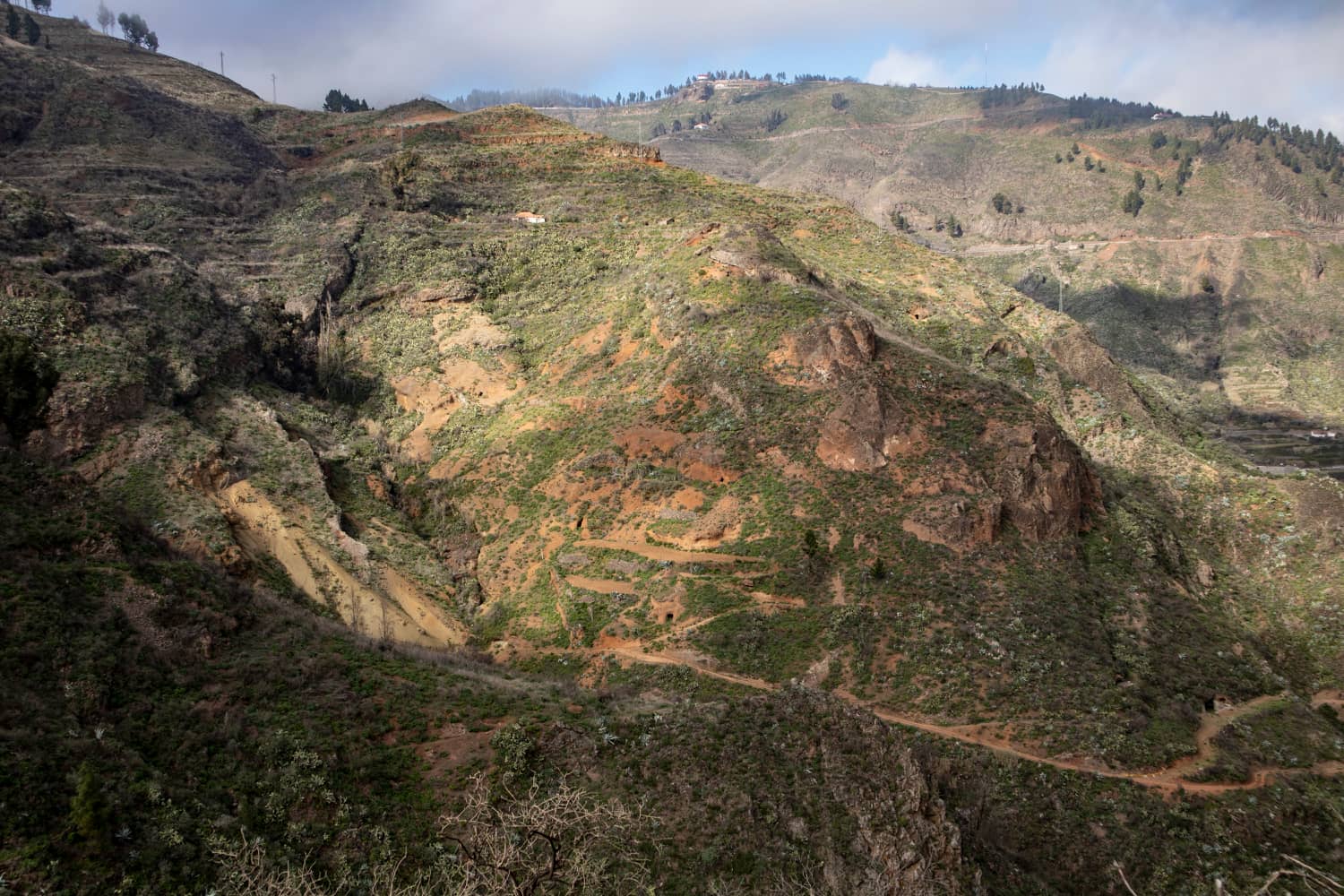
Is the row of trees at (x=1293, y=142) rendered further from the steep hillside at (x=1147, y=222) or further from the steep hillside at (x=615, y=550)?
the steep hillside at (x=615, y=550)

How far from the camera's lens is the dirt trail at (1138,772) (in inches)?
752

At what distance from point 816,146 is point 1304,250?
8713 cm

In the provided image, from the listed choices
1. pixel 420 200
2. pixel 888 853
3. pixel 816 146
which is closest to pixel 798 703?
pixel 888 853

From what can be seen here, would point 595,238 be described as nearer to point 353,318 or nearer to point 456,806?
point 353,318

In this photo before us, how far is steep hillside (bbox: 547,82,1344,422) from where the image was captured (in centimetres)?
9106

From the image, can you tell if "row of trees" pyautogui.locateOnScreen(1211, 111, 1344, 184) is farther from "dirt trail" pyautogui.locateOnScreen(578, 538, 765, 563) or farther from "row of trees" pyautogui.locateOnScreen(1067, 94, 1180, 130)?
"dirt trail" pyautogui.locateOnScreen(578, 538, 765, 563)

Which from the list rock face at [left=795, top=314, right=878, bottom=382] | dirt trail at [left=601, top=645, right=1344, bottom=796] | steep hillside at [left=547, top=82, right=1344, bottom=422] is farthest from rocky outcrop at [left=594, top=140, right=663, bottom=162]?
Answer: steep hillside at [left=547, top=82, right=1344, bottom=422]

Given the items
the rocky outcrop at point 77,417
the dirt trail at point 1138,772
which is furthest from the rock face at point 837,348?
the rocky outcrop at point 77,417

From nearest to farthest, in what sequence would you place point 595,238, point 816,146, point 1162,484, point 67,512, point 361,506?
point 67,512 → point 361,506 → point 1162,484 → point 595,238 → point 816,146

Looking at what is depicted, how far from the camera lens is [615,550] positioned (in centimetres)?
2709

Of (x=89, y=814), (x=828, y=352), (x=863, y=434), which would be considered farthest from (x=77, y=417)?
(x=863, y=434)

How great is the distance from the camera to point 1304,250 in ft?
328

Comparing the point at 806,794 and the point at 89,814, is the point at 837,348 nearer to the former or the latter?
the point at 806,794

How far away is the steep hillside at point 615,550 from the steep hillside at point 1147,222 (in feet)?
186
